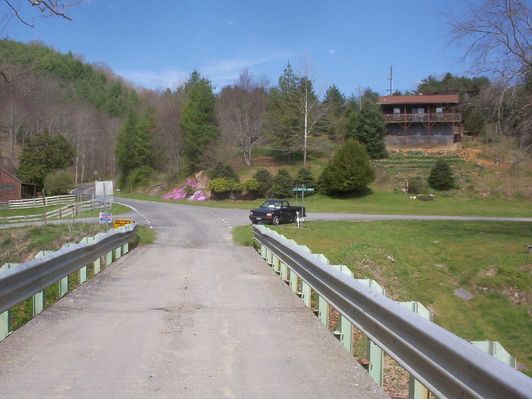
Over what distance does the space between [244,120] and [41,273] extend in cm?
6789

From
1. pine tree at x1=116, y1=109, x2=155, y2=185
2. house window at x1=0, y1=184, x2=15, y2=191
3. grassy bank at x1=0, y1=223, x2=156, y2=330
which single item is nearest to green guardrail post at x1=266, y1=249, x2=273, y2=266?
grassy bank at x1=0, y1=223, x2=156, y2=330

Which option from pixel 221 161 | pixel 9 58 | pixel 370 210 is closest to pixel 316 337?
pixel 9 58

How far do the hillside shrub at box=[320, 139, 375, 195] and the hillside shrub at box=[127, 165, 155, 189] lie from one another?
134 feet

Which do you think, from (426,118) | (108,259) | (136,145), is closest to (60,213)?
(108,259)

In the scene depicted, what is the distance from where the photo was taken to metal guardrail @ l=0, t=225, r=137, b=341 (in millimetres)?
6902

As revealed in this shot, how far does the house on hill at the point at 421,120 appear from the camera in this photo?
81.4 meters

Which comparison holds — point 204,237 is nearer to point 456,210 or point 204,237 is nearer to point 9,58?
point 9,58

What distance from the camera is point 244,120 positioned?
75.4 meters

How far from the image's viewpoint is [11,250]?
21781 mm

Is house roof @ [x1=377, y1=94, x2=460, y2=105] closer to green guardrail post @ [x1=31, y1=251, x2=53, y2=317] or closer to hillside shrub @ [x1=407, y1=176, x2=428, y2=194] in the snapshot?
hillside shrub @ [x1=407, y1=176, x2=428, y2=194]

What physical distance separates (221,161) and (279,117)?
28.5 feet

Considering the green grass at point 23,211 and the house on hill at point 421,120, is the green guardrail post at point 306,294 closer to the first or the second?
the green grass at point 23,211

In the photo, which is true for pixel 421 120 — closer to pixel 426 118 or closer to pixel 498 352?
pixel 426 118

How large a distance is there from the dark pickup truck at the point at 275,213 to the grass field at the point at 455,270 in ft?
16.0
